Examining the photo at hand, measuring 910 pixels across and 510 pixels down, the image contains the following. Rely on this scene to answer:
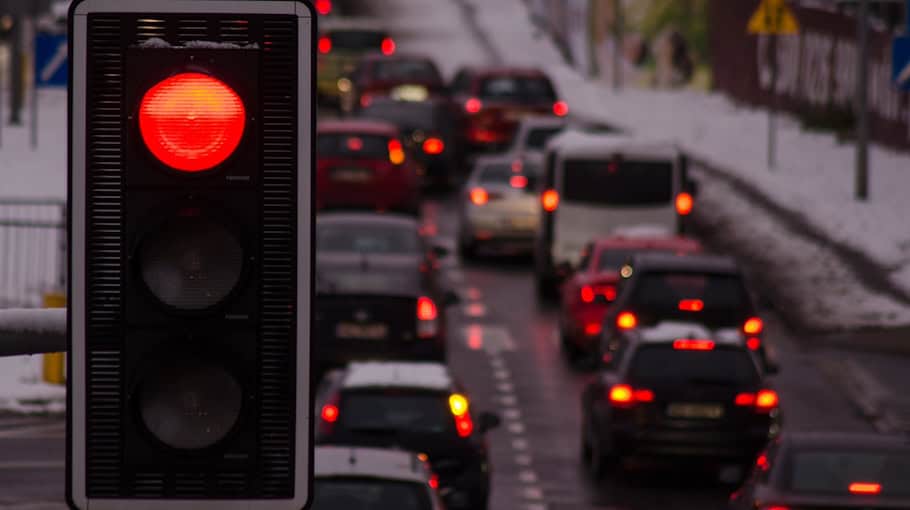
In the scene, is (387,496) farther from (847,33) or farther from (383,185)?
(847,33)

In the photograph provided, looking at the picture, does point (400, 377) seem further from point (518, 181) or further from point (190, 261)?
point (518, 181)

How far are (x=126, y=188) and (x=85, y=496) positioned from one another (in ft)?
1.97

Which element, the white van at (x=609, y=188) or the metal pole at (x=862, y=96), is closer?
the white van at (x=609, y=188)

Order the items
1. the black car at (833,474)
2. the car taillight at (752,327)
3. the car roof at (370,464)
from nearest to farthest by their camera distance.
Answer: the car roof at (370,464) < the black car at (833,474) < the car taillight at (752,327)

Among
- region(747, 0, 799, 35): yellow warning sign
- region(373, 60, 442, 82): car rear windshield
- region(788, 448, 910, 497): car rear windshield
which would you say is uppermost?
region(747, 0, 799, 35): yellow warning sign

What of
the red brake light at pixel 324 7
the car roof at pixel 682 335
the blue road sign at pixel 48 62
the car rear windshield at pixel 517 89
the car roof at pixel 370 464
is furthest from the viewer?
the red brake light at pixel 324 7

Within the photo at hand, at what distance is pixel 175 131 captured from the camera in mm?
5047

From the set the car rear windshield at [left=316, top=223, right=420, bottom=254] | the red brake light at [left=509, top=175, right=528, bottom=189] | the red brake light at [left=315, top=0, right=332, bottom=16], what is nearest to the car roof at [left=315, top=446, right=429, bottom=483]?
the car rear windshield at [left=316, top=223, right=420, bottom=254]

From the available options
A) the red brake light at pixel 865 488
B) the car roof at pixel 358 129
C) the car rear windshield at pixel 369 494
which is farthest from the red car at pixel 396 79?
the car rear windshield at pixel 369 494

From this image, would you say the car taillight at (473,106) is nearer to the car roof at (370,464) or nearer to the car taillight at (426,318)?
the car taillight at (426,318)

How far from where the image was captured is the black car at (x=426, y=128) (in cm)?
4512

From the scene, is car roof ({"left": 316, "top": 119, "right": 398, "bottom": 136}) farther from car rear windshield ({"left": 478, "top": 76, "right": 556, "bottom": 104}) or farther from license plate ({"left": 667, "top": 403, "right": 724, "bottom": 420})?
license plate ({"left": 667, "top": 403, "right": 724, "bottom": 420})

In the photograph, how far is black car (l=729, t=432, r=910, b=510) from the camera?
1497 centimetres

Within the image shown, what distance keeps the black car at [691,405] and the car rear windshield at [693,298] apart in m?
3.89
